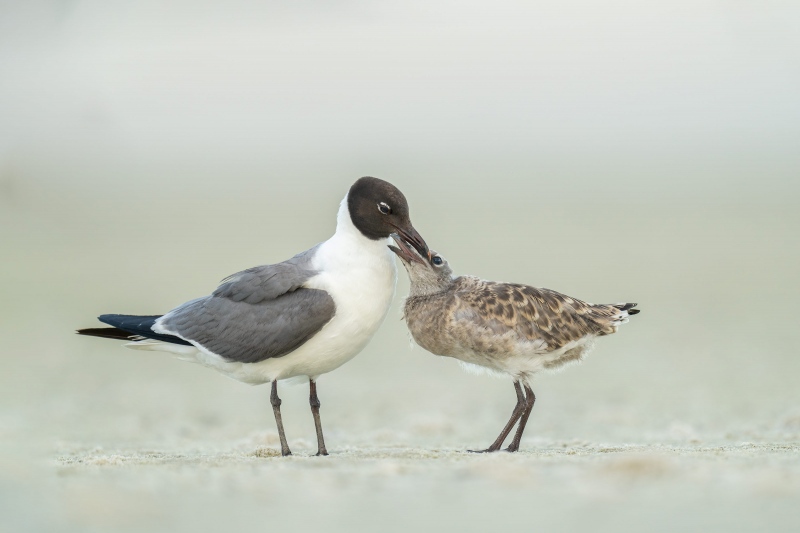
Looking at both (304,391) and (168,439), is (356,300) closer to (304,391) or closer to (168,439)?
(168,439)

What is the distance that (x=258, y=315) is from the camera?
7.78 metres

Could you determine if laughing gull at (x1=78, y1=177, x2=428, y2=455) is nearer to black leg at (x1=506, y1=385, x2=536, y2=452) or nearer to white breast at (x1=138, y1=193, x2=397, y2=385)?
white breast at (x1=138, y1=193, x2=397, y2=385)

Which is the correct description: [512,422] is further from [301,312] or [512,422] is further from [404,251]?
[301,312]

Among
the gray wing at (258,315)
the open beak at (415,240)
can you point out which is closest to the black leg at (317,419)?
the gray wing at (258,315)

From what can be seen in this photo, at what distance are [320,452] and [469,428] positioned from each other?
2247mm

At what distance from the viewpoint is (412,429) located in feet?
30.8

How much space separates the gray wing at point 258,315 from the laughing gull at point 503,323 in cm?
79

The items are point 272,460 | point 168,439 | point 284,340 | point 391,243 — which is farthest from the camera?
point 168,439

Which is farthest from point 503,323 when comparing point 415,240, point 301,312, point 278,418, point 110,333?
point 110,333

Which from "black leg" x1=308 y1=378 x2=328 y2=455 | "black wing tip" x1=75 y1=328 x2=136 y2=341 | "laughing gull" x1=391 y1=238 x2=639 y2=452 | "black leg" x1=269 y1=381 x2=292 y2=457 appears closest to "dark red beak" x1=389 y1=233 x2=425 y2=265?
"laughing gull" x1=391 y1=238 x2=639 y2=452

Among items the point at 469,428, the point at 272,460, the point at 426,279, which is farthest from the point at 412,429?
the point at 272,460

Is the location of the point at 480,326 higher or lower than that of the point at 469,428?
higher

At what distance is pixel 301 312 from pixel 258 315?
0.35 metres

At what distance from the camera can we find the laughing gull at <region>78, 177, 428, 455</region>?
7668 millimetres
